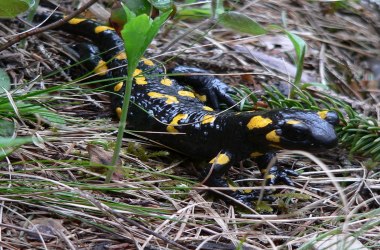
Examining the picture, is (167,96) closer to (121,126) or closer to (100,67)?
(100,67)

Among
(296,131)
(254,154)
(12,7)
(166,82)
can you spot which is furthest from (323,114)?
(12,7)

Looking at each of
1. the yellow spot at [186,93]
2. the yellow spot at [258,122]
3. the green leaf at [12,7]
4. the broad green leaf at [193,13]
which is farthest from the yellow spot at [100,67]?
the yellow spot at [258,122]

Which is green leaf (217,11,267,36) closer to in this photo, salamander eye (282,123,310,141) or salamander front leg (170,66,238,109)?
salamander front leg (170,66,238,109)

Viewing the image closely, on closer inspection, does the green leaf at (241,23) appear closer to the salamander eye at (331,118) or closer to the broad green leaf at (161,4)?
the broad green leaf at (161,4)

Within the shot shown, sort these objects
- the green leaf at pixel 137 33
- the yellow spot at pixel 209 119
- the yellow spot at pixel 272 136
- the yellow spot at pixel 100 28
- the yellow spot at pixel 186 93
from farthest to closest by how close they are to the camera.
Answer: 1. the yellow spot at pixel 100 28
2. the yellow spot at pixel 186 93
3. the yellow spot at pixel 209 119
4. the yellow spot at pixel 272 136
5. the green leaf at pixel 137 33

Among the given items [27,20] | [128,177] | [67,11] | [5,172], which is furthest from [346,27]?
[5,172]

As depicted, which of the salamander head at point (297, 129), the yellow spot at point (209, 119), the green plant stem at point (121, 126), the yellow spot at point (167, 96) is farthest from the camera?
the yellow spot at point (167, 96)

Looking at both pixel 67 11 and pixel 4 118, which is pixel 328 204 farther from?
pixel 67 11
